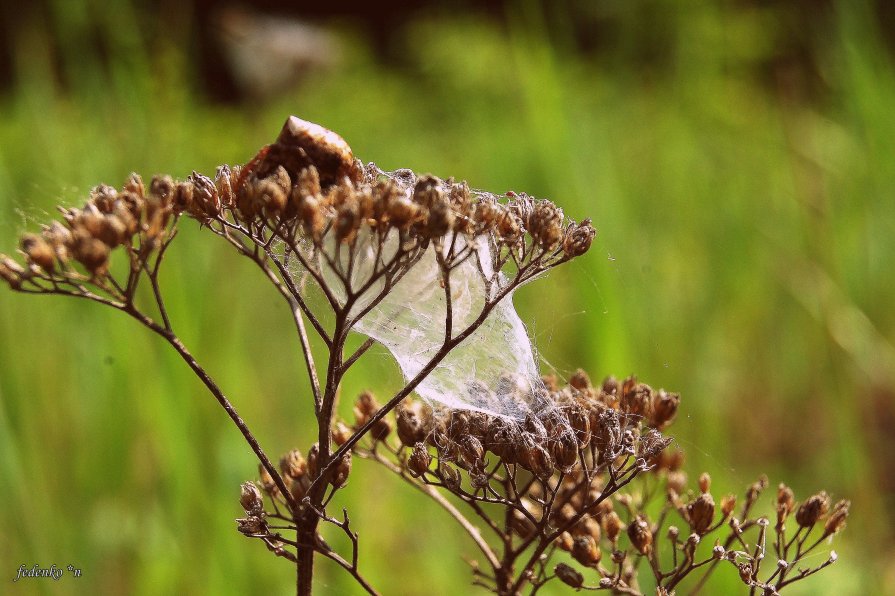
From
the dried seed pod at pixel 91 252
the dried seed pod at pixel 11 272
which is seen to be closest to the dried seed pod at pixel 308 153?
the dried seed pod at pixel 91 252

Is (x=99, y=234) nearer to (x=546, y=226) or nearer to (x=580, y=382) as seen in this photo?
(x=546, y=226)

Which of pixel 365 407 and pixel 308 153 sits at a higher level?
pixel 308 153

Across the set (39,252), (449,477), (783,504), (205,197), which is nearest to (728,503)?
(783,504)

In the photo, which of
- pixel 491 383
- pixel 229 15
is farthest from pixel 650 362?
pixel 229 15

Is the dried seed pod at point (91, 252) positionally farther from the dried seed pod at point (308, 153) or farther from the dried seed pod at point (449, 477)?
the dried seed pod at point (449, 477)

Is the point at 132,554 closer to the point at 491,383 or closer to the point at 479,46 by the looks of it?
the point at 491,383

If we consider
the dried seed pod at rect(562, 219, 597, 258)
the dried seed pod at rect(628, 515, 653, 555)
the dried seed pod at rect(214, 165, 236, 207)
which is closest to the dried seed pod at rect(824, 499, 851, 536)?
the dried seed pod at rect(628, 515, 653, 555)
